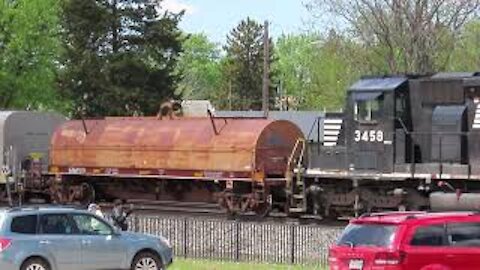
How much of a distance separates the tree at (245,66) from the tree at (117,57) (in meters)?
47.2

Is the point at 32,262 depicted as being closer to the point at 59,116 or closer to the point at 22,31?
the point at 59,116

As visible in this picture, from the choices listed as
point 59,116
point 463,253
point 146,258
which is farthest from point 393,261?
point 59,116

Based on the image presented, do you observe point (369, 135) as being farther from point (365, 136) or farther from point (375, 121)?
point (375, 121)

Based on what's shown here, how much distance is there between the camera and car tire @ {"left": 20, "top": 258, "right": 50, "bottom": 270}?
690 inches

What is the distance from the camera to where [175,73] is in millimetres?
56969

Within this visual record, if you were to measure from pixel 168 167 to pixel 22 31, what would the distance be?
74.3ft

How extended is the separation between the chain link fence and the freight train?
6.17 metres

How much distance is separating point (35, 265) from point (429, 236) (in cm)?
729

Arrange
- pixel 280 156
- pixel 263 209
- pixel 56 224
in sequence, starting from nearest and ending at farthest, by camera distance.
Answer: pixel 56 224 < pixel 263 209 < pixel 280 156

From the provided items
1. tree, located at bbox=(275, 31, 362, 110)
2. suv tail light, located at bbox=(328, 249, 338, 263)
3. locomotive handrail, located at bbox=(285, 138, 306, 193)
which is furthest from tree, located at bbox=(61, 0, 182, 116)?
suv tail light, located at bbox=(328, 249, 338, 263)

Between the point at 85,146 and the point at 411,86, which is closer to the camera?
the point at 411,86

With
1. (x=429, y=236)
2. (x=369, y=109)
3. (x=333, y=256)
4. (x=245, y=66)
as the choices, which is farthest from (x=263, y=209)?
(x=245, y=66)

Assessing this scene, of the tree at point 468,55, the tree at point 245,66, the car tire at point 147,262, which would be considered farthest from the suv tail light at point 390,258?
the tree at point 245,66

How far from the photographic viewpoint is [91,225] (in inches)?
734
